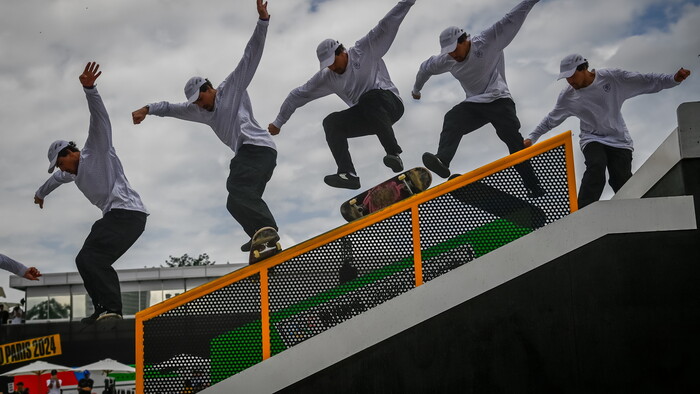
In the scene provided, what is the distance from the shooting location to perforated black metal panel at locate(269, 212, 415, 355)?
6.59 meters

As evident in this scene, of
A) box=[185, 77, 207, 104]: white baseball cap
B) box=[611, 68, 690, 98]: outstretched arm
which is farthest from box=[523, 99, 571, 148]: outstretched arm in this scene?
box=[185, 77, 207, 104]: white baseball cap

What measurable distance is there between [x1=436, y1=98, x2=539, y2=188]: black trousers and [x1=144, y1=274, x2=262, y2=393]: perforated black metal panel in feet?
11.4

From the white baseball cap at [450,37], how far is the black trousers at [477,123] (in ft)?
2.42

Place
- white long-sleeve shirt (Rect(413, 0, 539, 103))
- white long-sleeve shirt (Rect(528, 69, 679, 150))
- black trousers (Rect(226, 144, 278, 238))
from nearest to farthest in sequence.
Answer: white long-sleeve shirt (Rect(528, 69, 679, 150)), black trousers (Rect(226, 144, 278, 238)), white long-sleeve shirt (Rect(413, 0, 539, 103))

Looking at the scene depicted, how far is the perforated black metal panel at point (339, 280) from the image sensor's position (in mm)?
6594

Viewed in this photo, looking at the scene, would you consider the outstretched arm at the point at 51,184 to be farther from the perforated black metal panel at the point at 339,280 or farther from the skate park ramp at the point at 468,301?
the perforated black metal panel at the point at 339,280

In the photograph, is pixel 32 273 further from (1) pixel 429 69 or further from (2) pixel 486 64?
(2) pixel 486 64

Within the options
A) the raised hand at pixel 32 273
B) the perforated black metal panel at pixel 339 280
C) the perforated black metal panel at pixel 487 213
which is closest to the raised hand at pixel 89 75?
the raised hand at pixel 32 273

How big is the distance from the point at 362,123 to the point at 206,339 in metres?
3.88

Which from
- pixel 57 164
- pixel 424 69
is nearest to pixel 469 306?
pixel 424 69

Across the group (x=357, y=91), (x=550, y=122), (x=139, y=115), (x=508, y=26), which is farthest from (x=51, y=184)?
(x=550, y=122)

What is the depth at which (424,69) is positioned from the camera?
955 cm

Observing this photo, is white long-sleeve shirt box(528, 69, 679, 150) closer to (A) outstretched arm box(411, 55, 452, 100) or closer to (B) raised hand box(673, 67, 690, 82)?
(B) raised hand box(673, 67, 690, 82)

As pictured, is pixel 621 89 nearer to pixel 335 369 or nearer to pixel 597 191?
pixel 597 191
